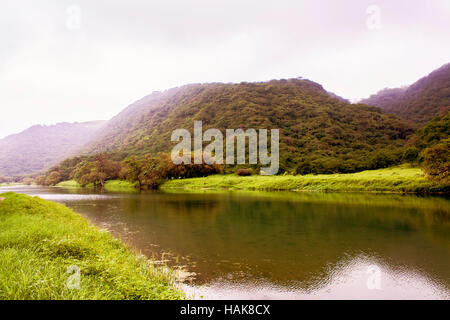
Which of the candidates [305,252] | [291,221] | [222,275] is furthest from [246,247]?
[291,221]

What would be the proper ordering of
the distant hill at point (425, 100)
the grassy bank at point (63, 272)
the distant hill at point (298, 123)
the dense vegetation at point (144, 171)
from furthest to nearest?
the distant hill at point (425, 100) → the distant hill at point (298, 123) → the dense vegetation at point (144, 171) → the grassy bank at point (63, 272)

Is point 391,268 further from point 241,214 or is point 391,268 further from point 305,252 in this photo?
point 241,214

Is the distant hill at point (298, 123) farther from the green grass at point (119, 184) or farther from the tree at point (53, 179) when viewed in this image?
the green grass at point (119, 184)

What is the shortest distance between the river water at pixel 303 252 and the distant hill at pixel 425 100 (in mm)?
138668

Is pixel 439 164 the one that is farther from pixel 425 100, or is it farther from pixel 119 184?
pixel 425 100

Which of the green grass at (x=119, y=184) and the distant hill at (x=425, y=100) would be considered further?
the distant hill at (x=425, y=100)

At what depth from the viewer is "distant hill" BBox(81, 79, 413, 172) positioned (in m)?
97.8

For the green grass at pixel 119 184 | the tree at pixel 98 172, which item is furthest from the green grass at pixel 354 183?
the tree at pixel 98 172

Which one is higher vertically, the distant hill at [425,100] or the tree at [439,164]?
the distant hill at [425,100]

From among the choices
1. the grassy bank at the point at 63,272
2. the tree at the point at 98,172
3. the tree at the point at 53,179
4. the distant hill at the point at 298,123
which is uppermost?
the distant hill at the point at 298,123

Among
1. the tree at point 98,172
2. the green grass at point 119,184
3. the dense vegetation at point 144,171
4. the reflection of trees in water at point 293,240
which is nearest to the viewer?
the reflection of trees in water at point 293,240

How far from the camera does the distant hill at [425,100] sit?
141 meters

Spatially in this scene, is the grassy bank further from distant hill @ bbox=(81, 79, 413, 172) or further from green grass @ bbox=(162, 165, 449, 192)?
distant hill @ bbox=(81, 79, 413, 172)
